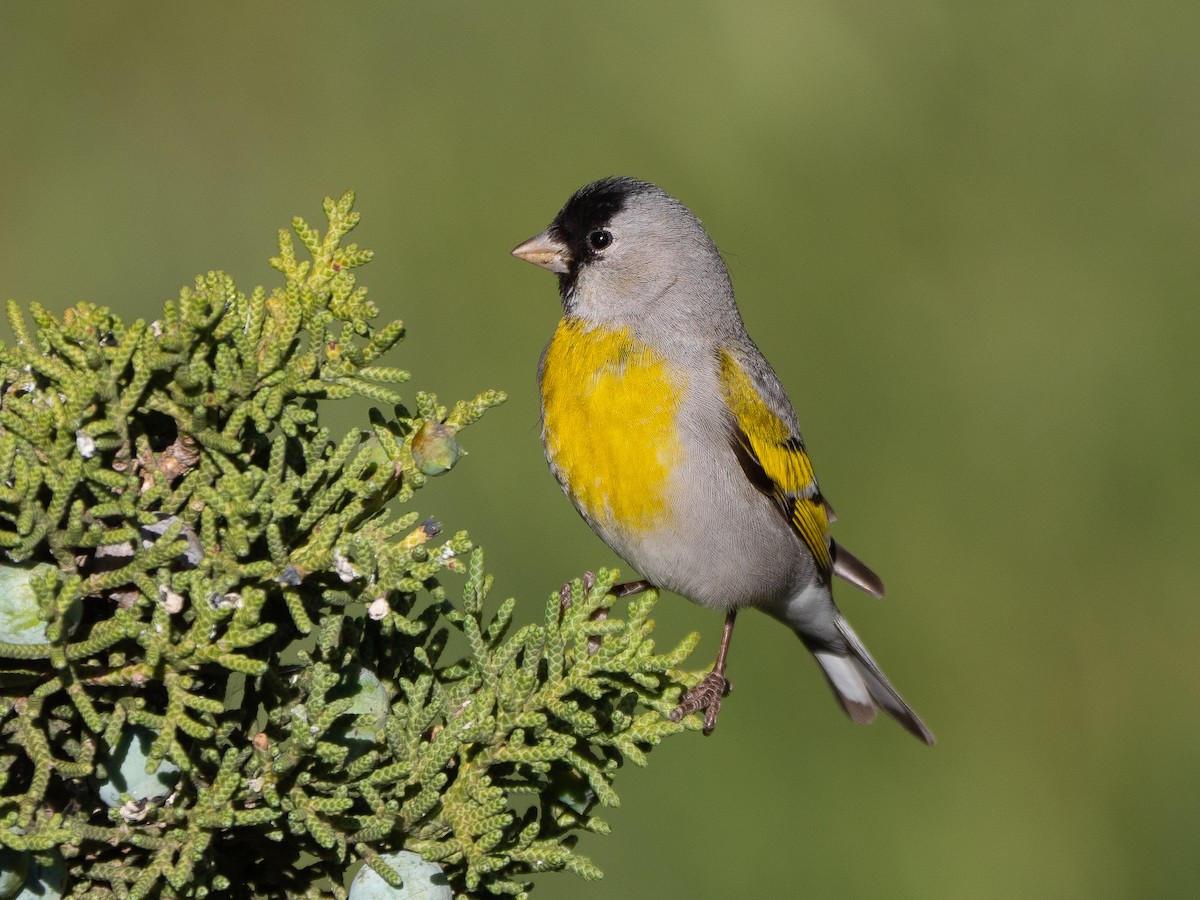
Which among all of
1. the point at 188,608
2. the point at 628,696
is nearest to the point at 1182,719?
the point at 628,696

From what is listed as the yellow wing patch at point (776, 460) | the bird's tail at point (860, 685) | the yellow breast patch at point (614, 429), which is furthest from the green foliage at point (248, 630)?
the bird's tail at point (860, 685)

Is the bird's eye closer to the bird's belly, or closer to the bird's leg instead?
the bird's belly

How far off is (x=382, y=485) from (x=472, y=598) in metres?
0.30

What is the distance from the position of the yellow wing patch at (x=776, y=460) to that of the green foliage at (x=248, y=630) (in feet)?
4.68

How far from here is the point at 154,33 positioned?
5.43 m

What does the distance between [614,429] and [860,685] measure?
173cm

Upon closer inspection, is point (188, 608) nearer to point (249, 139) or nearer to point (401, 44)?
point (249, 139)

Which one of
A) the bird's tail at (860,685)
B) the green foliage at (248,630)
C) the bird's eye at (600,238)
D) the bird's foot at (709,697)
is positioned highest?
the bird's eye at (600,238)

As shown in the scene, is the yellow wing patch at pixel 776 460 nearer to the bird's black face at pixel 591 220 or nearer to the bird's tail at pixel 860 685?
the bird's tail at pixel 860 685

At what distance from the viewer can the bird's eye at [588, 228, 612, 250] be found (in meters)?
3.94

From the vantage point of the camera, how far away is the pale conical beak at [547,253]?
3961 millimetres

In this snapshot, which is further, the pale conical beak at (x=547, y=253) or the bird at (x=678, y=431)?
the pale conical beak at (x=547, y=253)

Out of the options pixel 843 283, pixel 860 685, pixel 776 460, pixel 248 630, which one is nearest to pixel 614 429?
pixel 776 460

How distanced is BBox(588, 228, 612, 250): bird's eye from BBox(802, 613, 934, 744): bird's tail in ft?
5.16
